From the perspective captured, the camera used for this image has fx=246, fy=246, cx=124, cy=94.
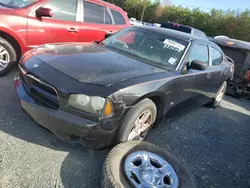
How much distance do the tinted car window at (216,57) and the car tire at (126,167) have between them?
103 inches

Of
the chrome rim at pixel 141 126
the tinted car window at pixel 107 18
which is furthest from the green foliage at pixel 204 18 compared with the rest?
the chrome rim at pixel 141 126

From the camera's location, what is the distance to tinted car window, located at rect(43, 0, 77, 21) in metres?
4.85

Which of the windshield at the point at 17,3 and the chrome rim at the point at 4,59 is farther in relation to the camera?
the windshield at the point at 17,3

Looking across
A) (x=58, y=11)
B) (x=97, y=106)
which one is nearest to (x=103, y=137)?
(x=97, y=106)

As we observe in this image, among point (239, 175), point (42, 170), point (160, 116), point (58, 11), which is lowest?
point (239, 175)

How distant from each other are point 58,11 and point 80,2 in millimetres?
595

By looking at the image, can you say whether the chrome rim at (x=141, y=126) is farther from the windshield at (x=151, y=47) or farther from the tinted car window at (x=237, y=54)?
the tinted car window at (x=237, y=54)

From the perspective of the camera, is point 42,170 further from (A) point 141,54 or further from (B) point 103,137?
(A) point 141,54

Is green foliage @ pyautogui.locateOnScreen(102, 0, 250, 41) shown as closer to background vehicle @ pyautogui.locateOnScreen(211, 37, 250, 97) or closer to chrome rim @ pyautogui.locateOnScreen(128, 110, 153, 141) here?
background vehicle @ pyautogui.locateOnScreen(211, 37, 250, 97)

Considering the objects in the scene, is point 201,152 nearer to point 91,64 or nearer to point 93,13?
point 91,64

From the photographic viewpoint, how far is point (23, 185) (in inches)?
90.0

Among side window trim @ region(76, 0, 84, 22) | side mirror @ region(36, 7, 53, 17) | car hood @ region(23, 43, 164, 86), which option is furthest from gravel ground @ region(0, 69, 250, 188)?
side window trim @ region(76, 0, 84, 22)

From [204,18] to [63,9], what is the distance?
24501 millimetres

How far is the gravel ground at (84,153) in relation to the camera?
247 centimetres
